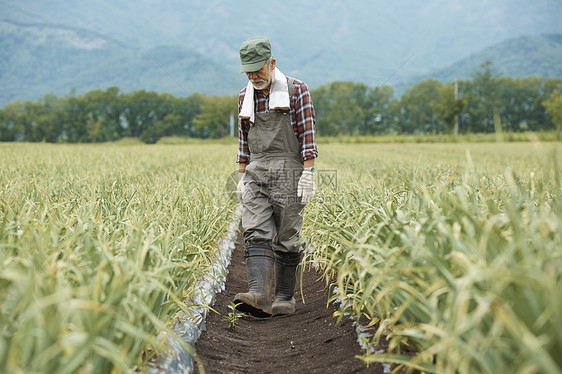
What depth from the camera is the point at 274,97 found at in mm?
3424

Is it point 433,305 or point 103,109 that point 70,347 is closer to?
point 433,305

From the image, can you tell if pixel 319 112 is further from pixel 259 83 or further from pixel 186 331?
pixel 186 331

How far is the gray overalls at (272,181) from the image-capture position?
3.47m

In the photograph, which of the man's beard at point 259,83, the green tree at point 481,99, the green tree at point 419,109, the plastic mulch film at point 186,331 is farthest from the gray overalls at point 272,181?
the green tree at point 419,109

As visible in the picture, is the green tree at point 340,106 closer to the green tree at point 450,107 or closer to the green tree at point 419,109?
the green tree at point 419,109

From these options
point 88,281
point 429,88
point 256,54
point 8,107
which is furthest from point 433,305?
point 429,88

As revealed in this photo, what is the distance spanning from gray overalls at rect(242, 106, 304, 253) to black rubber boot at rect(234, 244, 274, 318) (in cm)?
7

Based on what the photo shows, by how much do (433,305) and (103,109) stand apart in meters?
68.8

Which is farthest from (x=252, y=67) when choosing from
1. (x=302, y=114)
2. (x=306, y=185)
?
(x=306, y=185)

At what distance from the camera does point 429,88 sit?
7356cm

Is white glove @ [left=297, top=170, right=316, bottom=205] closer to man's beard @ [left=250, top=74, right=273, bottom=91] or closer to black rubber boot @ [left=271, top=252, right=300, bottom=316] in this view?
black rubber boot @ [left=271, top=252, right=300, bottom=316]

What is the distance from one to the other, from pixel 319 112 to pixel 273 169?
67.7 m

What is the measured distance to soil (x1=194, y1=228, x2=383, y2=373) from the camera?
99.6 inches

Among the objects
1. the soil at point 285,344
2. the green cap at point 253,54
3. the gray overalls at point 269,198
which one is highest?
the green cap at point 253,54
